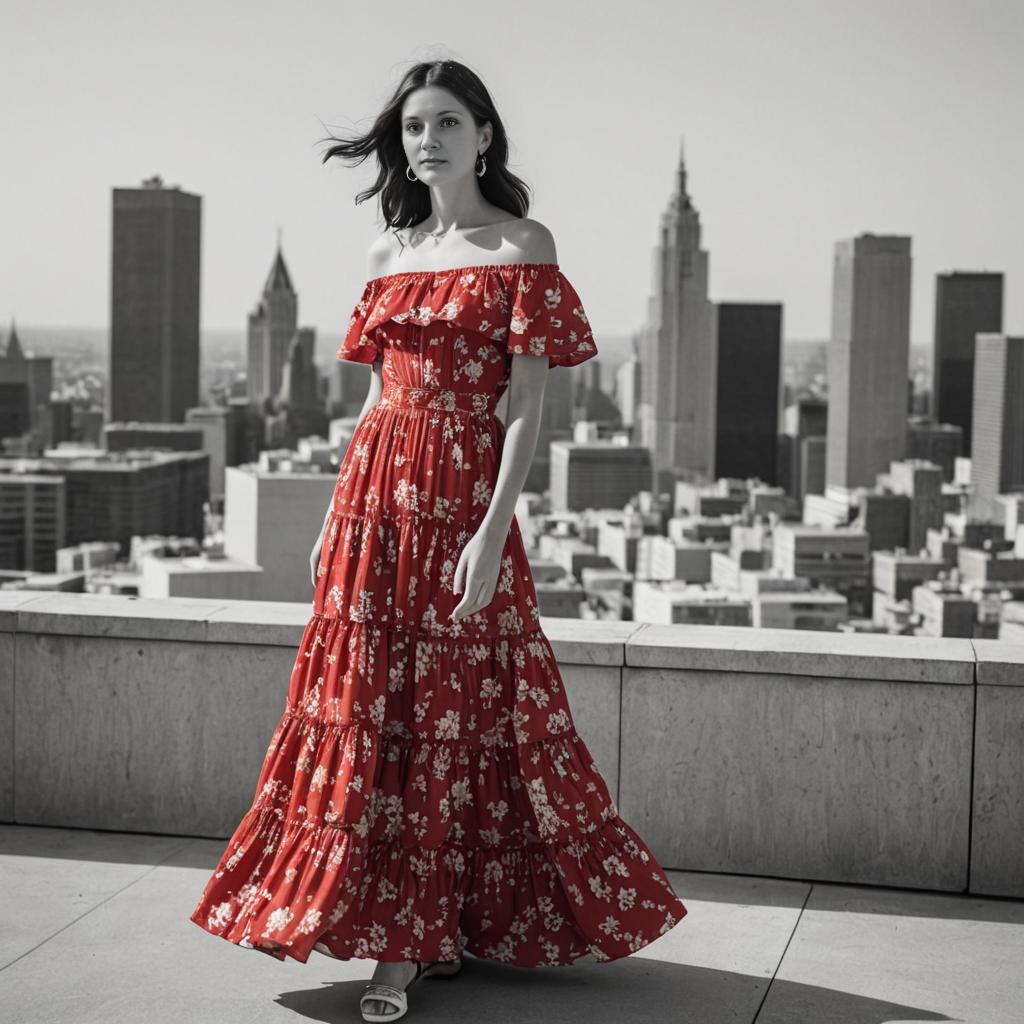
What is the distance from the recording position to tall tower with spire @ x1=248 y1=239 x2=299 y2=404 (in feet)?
182

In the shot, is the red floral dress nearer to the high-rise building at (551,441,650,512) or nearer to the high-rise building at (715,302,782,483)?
the high-rise building at (551,441,650,512)

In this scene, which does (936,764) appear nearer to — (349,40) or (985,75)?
(349,40)

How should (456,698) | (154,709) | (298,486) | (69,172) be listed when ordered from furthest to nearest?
(69,172), (298,486), (154,709), (456,698)

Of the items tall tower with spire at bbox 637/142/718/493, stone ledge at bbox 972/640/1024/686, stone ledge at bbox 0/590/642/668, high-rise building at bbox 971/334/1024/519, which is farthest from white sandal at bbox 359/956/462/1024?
tall tower with spire at bbox 637/142/718/493

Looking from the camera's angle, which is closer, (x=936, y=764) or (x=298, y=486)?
(x=936, y=764)

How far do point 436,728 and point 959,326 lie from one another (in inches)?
2672

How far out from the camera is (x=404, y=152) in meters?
2.53

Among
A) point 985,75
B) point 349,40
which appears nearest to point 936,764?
point 349,40

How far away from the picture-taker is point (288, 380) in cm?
5350

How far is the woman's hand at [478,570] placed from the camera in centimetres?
227

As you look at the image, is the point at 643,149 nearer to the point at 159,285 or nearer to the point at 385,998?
the point at 159,285

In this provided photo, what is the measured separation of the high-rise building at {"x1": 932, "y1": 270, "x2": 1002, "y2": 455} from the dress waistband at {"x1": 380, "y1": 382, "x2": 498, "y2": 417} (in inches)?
2499

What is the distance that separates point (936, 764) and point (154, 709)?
1.68 m

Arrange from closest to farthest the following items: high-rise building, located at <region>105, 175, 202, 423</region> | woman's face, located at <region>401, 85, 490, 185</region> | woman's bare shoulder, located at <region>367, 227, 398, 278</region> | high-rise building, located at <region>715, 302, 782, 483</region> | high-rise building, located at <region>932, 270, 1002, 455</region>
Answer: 1. woman's face, located at <region>401, 85, 490, 185</region>
2. woman's bare shoulder, located at <region>367, 227, 398, 278</region>
3. high-rise building, located at <region>105, 175, 202, 423</region>
4. high-rise building, located at <region>932, 270, 1002, 455</region>
5. high-rise building, located at <region>715, 302, 782, 483</region>
